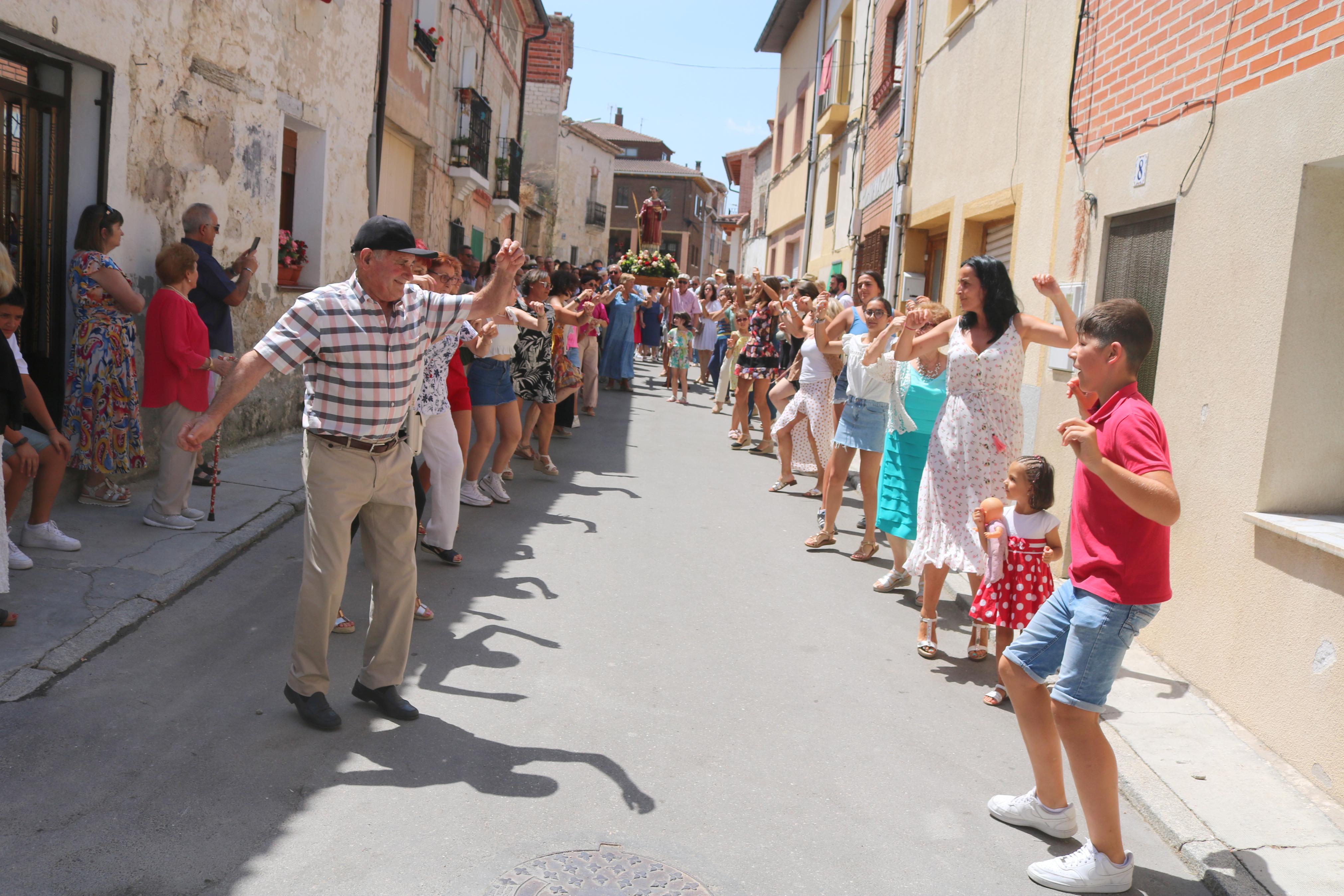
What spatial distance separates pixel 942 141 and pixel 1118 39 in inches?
186

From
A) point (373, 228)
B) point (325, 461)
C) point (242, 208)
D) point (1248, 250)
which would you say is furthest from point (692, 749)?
point (242, 208)

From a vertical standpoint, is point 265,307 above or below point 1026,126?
below

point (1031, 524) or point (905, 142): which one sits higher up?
point (905, 142)

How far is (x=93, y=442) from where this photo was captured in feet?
21.2

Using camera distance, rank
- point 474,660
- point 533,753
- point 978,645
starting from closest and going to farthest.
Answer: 1. point 533,753
2. point 474,660
3. point 978,645

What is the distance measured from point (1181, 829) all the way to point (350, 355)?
3293 mm

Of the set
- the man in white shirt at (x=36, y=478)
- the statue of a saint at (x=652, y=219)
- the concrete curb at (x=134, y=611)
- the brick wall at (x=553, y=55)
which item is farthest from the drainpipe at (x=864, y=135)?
the brick wall at (x=553, y=55)

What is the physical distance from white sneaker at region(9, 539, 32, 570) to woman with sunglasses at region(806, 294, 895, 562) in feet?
15.4

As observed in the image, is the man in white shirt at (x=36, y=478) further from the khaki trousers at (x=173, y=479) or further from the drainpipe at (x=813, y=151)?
the drainpipe at (x=813, y=151)

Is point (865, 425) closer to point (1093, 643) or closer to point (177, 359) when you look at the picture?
point (1093, 643)

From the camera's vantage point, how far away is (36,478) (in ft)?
18.2

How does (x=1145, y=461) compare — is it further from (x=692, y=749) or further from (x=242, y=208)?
(x=242, y=208)

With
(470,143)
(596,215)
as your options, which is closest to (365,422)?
(470,143)

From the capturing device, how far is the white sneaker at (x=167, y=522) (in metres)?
6.31
